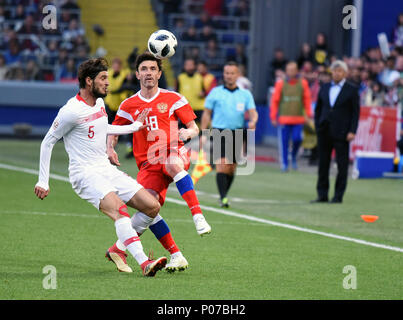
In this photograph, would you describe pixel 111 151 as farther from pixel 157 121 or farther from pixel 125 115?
pixel 157 121

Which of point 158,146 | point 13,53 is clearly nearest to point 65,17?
point 13,53

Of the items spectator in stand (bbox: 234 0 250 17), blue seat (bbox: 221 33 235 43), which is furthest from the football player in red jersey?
spectator in stand (bbox: 234 0 250 17)

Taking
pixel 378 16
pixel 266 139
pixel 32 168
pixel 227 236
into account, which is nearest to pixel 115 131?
pixel 227 236

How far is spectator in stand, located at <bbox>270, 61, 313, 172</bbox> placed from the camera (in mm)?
19453

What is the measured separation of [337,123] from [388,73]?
27.7 ft

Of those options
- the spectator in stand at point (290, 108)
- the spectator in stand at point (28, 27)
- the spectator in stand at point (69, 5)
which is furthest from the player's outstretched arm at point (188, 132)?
the spectator in stand at point (69, 5)

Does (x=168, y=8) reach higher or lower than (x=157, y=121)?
higher

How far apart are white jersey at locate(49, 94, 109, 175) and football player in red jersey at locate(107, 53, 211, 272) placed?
0.43 m

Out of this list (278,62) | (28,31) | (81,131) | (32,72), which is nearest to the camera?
(81,131)

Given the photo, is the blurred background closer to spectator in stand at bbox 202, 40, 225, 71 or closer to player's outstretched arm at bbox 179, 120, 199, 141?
spectator in stand at bbox 202, 40, 225, 71

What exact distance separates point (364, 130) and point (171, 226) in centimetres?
901

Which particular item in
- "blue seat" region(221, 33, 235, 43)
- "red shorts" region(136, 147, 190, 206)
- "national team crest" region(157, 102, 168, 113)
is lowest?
"red shorts" region(136, 147, 190, 206)

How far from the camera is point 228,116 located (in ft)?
46.3

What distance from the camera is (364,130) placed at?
64.7 ft
